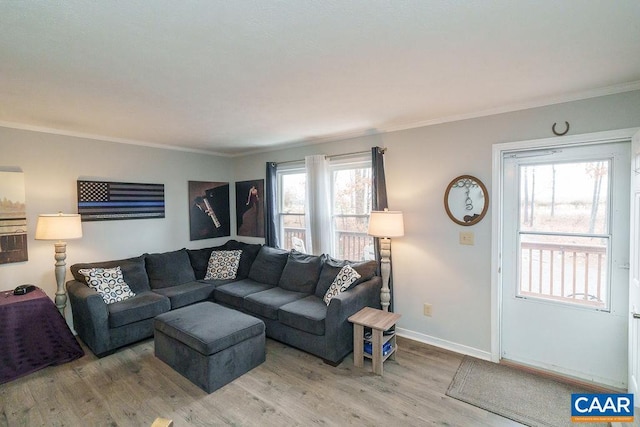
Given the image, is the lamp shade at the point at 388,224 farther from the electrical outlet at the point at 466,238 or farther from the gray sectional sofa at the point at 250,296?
the electrical outlet at the point at 466,238

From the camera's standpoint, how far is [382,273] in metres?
3.31

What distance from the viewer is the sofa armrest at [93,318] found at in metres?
2.91

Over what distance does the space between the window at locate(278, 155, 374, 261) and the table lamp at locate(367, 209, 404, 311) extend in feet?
1.31

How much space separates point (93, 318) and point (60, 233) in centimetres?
93

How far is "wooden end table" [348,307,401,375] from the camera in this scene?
266 centimetres

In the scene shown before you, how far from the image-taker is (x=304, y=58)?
1.79 meters

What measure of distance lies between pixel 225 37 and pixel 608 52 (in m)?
2.22

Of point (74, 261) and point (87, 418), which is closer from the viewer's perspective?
point (87, 418)

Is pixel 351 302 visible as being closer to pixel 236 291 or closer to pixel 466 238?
pixel 466 238

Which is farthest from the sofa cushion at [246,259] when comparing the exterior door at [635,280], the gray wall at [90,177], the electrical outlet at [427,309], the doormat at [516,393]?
the exterior door at [635,280]

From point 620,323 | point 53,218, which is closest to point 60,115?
point 53,218

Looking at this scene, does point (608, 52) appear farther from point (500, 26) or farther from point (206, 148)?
point (206, 148)

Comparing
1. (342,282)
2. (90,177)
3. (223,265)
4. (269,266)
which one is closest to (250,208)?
(223,265)

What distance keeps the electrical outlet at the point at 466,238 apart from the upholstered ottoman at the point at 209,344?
2.18 meters
